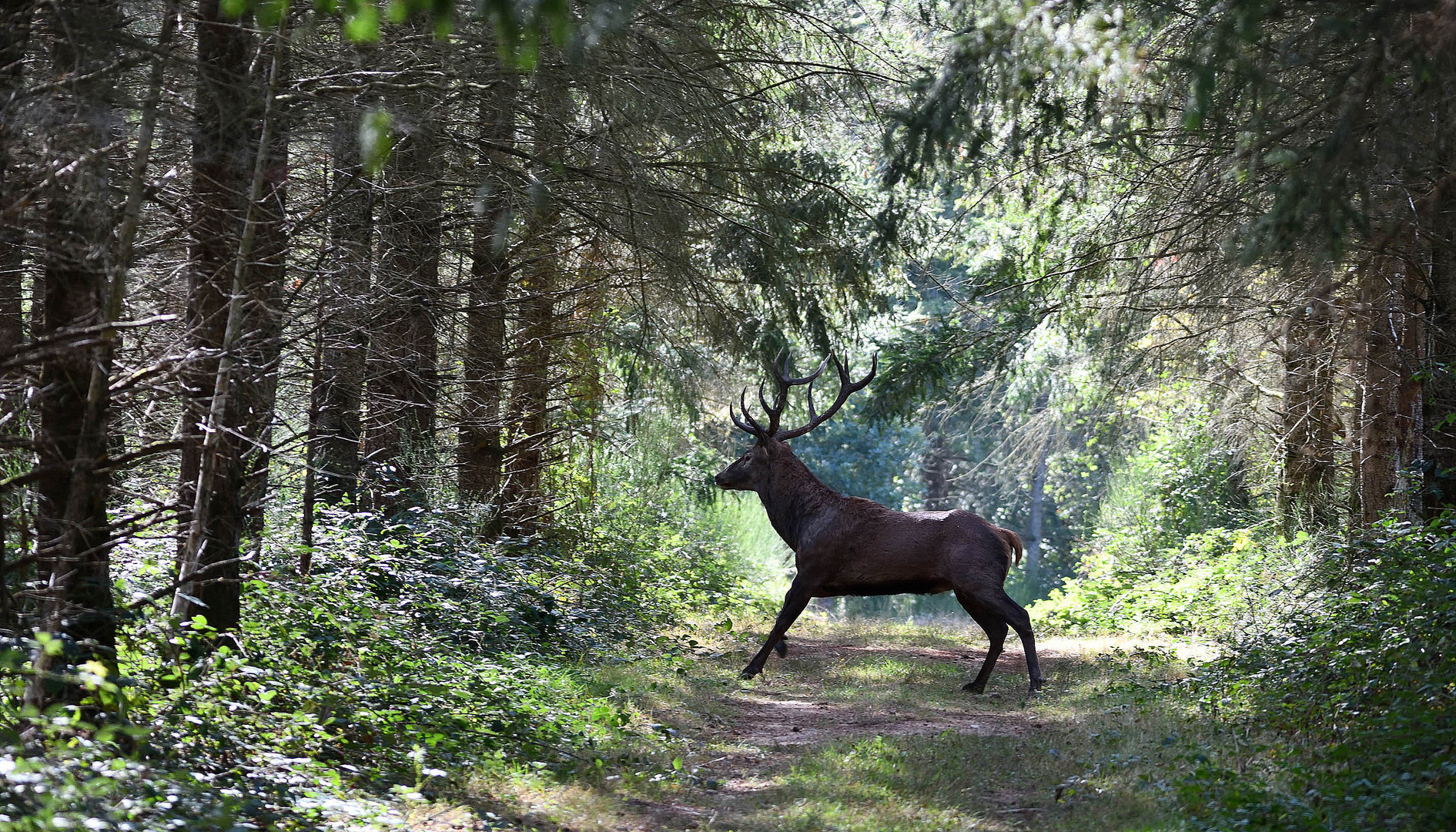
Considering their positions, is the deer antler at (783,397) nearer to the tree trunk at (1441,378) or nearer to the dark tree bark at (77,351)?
the tree trunk at (1441,378)

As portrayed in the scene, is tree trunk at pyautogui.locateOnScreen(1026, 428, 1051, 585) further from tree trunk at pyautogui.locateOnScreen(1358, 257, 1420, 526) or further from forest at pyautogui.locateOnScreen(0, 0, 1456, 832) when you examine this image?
tree trunk at pyautogui.locateOnScreen(1358, 257, 1420, 526)

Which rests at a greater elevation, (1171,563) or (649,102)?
(649,102)

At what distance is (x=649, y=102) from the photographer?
25.7ft

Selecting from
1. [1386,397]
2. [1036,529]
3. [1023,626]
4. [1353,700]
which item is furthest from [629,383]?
[1036,529]

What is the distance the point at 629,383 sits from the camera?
470 inches

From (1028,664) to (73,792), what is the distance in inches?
285

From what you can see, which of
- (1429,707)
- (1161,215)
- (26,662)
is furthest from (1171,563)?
(26,662)

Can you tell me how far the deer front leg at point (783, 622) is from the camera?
10023 millimetres

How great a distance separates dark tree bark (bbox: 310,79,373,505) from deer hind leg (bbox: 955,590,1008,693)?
16.4 ft

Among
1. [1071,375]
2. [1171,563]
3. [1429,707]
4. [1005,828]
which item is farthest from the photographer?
[1171,563]

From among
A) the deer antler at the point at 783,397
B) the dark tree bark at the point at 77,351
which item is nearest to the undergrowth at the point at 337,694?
the dark tree bark at the point at 77,351

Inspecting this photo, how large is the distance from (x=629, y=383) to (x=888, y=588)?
348 centimetres

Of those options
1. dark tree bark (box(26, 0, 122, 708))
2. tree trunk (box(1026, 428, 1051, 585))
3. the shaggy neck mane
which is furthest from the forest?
tree trunk (box(1026, 428, 1051, 585))

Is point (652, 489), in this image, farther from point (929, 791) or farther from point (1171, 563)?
point (929, 791)
